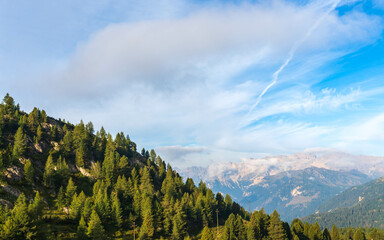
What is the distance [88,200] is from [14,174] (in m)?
39.1

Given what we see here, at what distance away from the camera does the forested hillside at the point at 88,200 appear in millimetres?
92812

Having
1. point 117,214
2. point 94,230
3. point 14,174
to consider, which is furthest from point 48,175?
point 94,230

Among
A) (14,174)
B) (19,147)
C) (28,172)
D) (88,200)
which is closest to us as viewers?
(88,200)

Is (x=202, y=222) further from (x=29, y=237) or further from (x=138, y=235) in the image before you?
(x=29, y=237)

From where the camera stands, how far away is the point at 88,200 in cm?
10694

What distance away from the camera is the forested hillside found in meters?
92.8

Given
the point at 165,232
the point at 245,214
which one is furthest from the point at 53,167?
the point at 245,214

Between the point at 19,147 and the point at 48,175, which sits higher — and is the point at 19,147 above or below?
above

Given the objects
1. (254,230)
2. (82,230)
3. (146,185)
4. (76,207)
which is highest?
(146,185)

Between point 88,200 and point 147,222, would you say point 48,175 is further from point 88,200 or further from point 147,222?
point 147,222

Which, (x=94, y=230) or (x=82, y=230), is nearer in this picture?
(x=82, y=230)

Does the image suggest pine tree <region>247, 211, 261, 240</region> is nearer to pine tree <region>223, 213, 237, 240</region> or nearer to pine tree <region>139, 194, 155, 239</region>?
pine tree <region>223, 213, 237, 240</region>

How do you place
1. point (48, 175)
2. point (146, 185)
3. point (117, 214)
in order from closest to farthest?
point (117, 214), point (48, 175), point (146, 185)

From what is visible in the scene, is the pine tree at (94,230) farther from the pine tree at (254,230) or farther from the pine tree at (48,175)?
the pine tree at (254,230)
